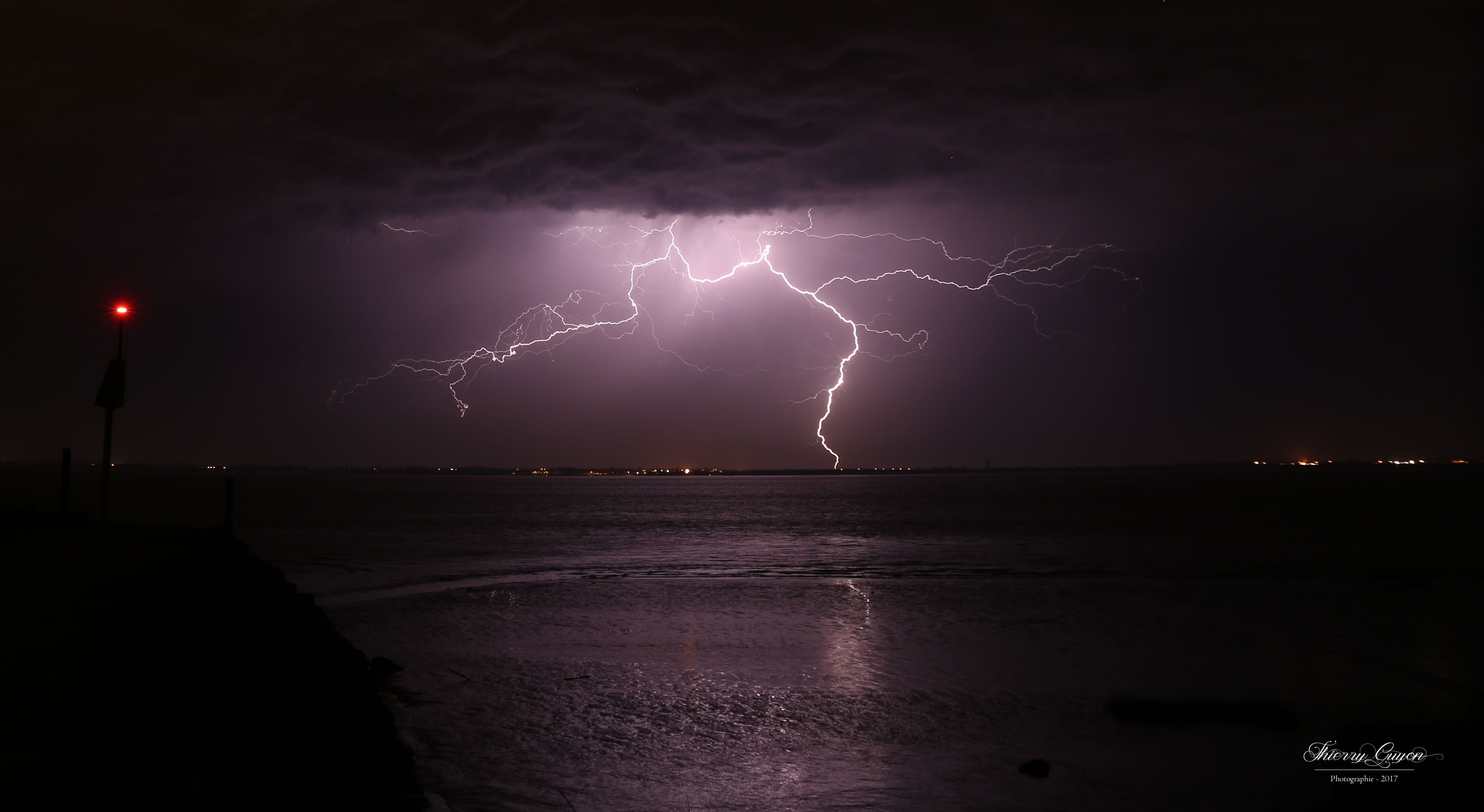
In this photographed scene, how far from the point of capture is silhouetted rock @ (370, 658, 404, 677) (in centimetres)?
1293

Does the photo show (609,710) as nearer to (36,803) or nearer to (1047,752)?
(1047,752)

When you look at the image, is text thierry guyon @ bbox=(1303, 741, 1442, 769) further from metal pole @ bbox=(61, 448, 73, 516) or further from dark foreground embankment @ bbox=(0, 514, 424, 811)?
metal pole @ bbox=(61, 448, 73, 516)

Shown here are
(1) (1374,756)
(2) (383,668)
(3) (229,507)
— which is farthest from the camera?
(3) (229,507)

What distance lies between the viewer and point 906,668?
13.9 meters

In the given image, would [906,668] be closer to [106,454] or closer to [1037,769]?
[1037,769]

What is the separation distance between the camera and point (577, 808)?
7.79 meters

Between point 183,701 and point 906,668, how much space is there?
991cm

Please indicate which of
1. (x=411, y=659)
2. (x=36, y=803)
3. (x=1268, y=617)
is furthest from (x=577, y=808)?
(x=1268, y=617)

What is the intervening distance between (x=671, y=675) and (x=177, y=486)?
156944mm

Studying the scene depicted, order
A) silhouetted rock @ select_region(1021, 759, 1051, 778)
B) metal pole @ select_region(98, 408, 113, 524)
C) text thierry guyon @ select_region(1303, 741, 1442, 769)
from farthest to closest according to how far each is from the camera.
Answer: metal pole @ select_region(98, 408, 113, 524), silhouetted rock @ select_region(1021, 759, 1051, 778), text thierry guyon @ select_region(1303, 741, 1442, 769)

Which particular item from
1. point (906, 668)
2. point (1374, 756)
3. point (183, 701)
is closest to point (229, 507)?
point (906, 668)

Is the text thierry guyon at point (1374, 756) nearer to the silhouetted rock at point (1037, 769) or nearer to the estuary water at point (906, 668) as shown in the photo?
the estuary water at point (906, 668)

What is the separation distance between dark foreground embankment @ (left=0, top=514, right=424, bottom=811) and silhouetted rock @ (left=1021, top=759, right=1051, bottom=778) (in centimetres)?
563

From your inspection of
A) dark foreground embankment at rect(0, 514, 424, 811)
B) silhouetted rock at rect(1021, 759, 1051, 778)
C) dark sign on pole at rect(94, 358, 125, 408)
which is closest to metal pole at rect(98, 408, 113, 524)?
dark sign on pole at rect(94, 358, 125, 408)
